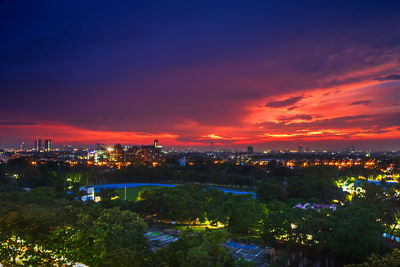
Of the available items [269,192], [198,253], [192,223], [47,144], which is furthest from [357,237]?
[47,144]

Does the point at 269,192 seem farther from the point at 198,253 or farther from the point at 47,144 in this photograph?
the point at 47,144

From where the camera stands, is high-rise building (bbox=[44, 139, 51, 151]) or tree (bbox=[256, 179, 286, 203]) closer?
tree (bbox=[256, 179, 286, 203])

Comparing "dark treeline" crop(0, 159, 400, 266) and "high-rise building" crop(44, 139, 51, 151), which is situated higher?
"high-rise building" crop(44, 139, 51, 151)

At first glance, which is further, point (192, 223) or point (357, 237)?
point (192, 223)

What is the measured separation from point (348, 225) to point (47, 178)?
128 ft

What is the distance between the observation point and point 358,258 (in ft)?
46.4

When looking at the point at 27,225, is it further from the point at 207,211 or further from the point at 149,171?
the point at 149,171

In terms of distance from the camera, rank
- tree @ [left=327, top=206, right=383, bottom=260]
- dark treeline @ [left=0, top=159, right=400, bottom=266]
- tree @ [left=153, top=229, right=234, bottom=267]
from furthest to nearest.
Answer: tree @ [left=327, top=206, right=383, bottom=260] → tree @ [left=153, top=229, right=234, bottom=267] → dark treeline @ [left=0, top=159, right=400, bottom=266]

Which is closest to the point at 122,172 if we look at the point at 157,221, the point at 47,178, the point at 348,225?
the point at 47,178

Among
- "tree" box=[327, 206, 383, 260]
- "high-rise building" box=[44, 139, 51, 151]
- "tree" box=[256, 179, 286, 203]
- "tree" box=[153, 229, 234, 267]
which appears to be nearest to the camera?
"tree" box=[153, 229, 234, 267]

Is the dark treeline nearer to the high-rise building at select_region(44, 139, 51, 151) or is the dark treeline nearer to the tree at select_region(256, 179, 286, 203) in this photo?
the tree at select_region(256, 179, 286, 203)

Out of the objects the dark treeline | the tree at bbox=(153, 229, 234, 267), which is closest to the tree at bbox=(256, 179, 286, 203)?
the dark treeline

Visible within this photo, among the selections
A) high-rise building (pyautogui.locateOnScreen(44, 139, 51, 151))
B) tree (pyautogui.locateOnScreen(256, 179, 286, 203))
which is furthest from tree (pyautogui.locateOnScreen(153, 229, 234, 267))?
high-rise building (pyautogui.locateOnScreen(44, 139, 51, 151))

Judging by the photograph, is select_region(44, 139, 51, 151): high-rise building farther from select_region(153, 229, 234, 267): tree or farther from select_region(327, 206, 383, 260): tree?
select_region(327, 206, 383, 260): tree
